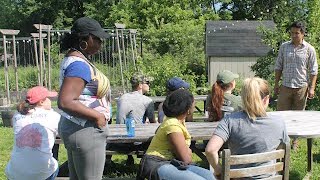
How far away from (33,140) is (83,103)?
78 centimetres

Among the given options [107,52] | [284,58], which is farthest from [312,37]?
[107,52]

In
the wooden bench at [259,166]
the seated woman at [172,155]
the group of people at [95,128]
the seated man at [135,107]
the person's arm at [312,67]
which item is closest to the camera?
the wooden bench at [259,166]

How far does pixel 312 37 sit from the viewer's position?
11.7 meters

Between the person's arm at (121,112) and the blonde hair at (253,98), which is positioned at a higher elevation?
the blonde hair at (253,98)

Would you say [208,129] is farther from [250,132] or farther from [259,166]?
[259,166]

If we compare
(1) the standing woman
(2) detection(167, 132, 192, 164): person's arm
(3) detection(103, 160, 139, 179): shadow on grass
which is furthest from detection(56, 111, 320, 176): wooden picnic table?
(1) the standing woman

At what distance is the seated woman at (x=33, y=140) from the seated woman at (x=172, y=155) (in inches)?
30.2

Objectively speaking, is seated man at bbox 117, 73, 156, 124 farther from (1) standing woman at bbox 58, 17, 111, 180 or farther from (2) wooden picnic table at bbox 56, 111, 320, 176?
(1) standing woman at bbox 58, 17, 111, 180

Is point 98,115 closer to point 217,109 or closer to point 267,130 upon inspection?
point 267,130

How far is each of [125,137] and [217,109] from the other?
3.84 ft

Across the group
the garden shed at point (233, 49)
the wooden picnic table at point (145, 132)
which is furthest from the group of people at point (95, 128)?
the garden shed at point (233, 49)

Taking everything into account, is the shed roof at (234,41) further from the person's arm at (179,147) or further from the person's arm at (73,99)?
the person's arm at (73,99)

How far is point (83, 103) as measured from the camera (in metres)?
3.53

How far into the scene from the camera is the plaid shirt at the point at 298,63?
7.11 metres
